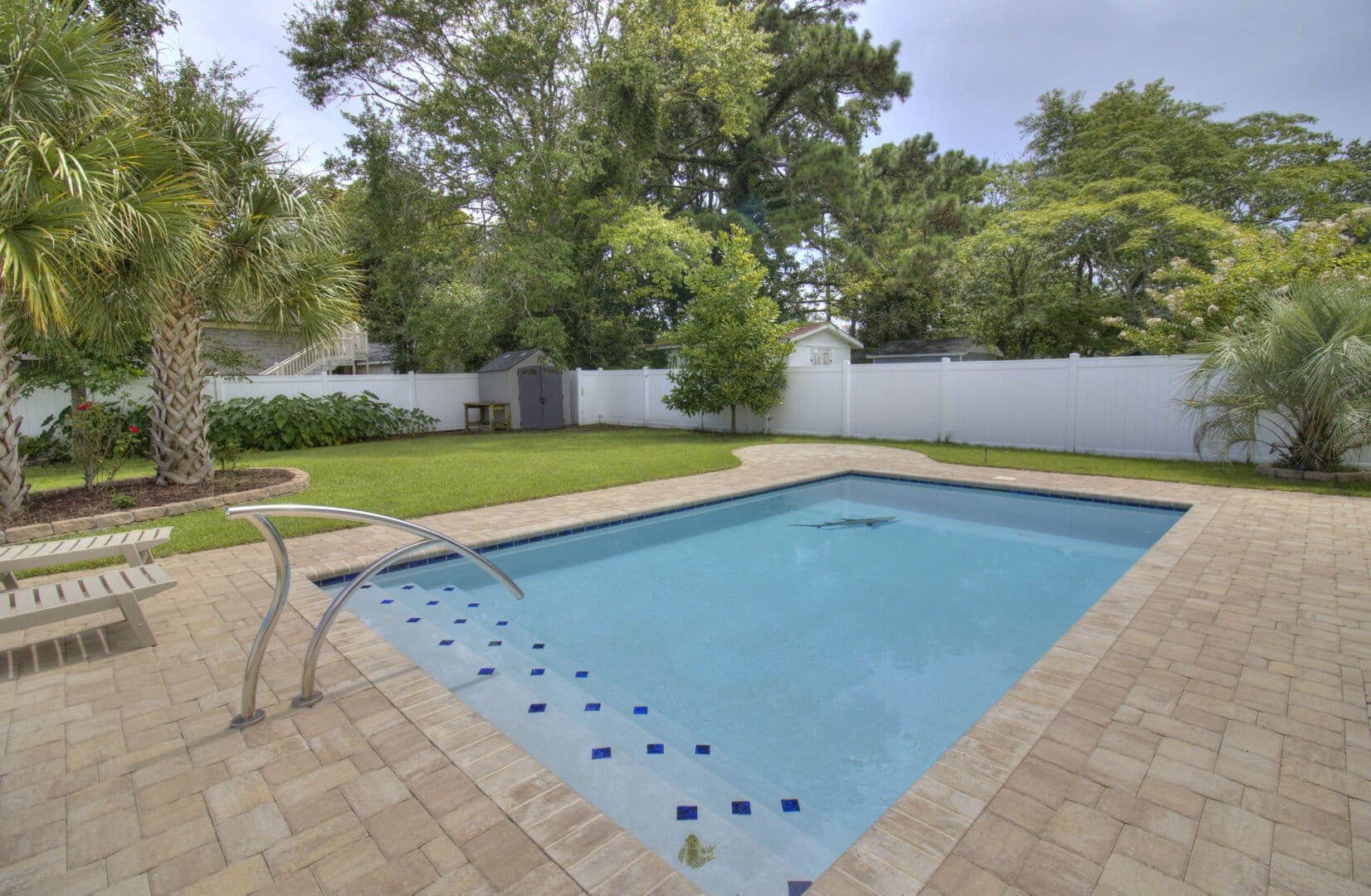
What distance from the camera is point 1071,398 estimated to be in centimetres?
1055

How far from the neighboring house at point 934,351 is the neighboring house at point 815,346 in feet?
8.12

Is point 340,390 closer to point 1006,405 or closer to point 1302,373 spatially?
point 1006,405

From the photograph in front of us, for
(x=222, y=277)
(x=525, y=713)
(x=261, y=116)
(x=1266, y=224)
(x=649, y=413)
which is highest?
(x=1266, y=224)

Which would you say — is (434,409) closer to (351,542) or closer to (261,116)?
(261,116)

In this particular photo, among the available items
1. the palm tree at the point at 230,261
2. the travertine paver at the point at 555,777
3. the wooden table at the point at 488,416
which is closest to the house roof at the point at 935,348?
the wooden table at the point at 488,416

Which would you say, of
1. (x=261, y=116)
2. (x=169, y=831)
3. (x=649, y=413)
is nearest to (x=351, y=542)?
(x=169, y=831)

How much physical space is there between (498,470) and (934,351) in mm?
16949

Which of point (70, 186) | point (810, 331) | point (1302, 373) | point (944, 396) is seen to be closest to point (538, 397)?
point (810, 331)

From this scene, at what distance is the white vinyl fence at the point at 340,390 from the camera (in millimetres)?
11438

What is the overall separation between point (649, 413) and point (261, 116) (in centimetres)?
1090

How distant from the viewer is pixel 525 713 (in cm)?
300

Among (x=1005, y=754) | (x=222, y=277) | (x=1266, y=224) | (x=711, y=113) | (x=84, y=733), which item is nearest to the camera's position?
(x=1005, y=754)

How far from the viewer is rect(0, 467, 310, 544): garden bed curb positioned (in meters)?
5.49

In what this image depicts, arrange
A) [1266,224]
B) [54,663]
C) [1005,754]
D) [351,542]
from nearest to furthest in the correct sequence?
1. [1005,754]
2. [54,663]
3. [351,542]
4. [1266,224]
